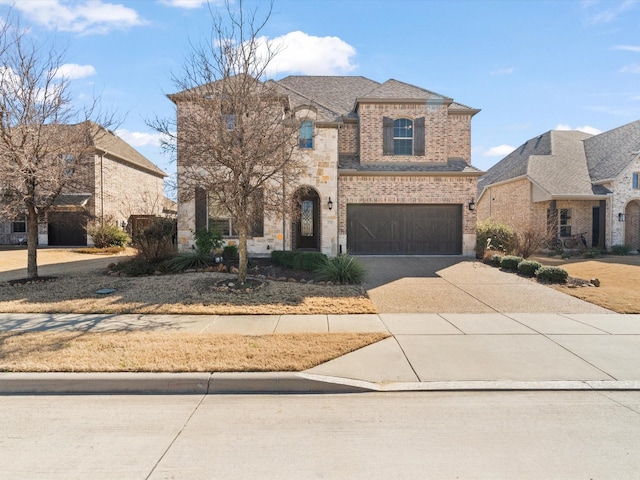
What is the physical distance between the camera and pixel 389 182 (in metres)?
16.3

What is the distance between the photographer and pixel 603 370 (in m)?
5.05

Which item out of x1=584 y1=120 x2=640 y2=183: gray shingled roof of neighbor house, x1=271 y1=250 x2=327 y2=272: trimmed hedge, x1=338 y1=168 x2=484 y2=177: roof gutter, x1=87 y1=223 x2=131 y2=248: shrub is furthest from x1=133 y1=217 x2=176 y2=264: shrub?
x1=584 y1=120 x2=640 y2=183: gray shingled roof of neighbor house

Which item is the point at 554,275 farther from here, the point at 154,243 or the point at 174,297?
the point at 154,243

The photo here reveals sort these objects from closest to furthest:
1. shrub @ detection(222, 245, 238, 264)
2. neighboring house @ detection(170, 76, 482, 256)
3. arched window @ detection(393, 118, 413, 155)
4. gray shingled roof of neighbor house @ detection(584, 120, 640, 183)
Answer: shrub @ detection(222, 245, 238, 264)
neighboring house @ detection(170, 76, 482, 256)
arched window @ detection(393, 118, 413, 155)
gray shingled roof of neighbor house @ detection(584, 120, 640, 183)

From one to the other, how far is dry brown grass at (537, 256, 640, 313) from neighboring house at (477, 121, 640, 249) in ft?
11.9

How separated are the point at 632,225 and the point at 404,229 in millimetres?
14649

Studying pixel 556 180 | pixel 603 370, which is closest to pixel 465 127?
pixel 556 180

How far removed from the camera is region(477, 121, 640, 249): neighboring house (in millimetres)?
20141

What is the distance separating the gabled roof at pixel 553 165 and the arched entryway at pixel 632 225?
8.16 ft

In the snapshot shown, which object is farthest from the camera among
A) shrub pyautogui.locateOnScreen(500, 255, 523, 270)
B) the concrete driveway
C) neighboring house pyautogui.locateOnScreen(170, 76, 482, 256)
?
neighboring house pyautogui.locateOnScreen(170, 76, 482, 256)

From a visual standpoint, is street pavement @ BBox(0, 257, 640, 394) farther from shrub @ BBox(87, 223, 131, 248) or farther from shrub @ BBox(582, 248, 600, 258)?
shrub @ BBox(87, 223, 131, 248)

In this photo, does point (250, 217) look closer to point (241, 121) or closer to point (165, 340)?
point (241, 121)

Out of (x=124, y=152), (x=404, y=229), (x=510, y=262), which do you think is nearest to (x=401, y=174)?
(x=404, y=229)

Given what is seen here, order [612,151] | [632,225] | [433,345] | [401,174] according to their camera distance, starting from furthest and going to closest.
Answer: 1. [612,151]
2. [632,225]
3. [401,174]
4. [433,345]
